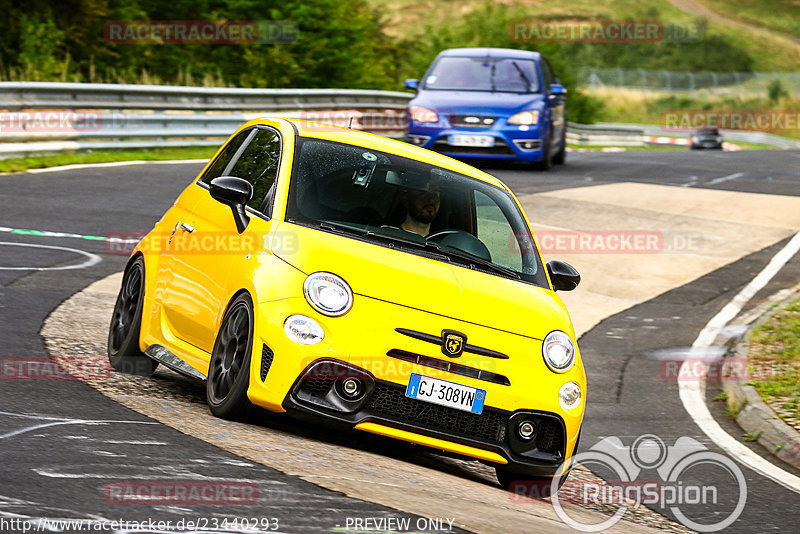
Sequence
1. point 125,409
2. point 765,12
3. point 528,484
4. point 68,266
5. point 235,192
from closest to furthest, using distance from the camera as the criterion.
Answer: point 125,409 < point 528,484 < point 235,192 < point 68,266 < point 765,12

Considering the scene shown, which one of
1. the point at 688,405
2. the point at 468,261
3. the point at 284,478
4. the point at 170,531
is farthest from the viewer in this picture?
the point at 688,405

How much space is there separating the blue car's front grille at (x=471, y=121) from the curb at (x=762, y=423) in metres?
10.8

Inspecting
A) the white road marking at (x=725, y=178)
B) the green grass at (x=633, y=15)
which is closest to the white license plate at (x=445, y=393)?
the white road marking at (x=725, y=178)

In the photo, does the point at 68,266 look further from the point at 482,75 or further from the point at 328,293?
the point at 482,75

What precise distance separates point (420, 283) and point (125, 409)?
5.40ft

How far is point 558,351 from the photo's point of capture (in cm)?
641

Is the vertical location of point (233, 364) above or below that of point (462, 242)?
below

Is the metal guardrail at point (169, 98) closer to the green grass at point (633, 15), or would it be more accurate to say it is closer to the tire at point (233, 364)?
the tire at point (233, 364)

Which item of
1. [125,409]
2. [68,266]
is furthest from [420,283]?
[68,266]

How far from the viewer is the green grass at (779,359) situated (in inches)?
375

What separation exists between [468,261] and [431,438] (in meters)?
1.22

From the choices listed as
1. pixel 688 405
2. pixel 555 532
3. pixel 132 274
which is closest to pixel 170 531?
pixel 555 532

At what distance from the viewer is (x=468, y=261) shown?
22.7ft

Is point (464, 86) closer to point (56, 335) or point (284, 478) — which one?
point (56, 335)
